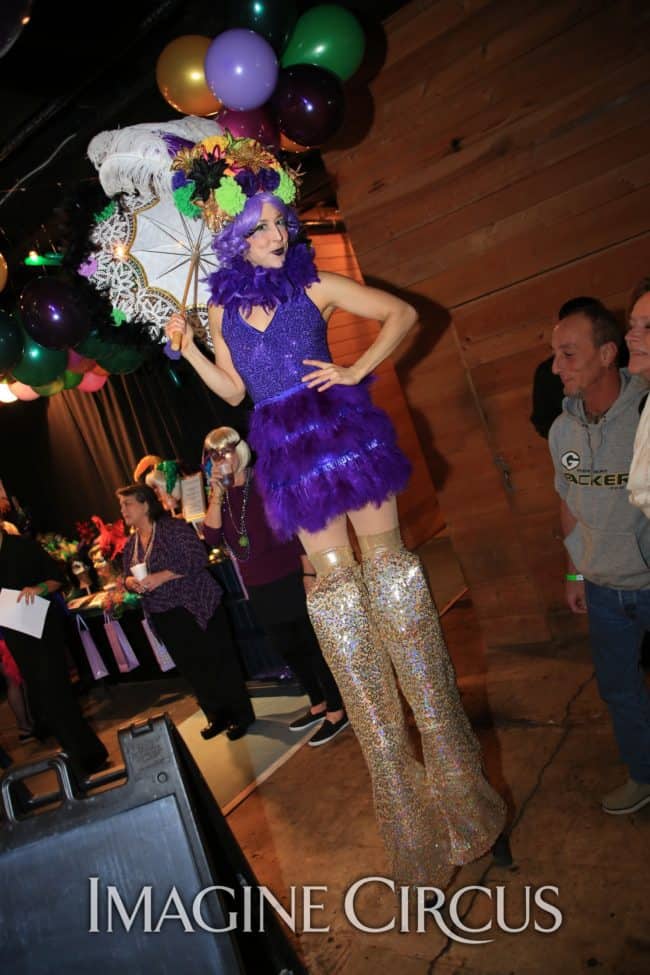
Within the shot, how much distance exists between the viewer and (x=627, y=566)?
183cm

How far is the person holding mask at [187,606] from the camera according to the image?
3809mm

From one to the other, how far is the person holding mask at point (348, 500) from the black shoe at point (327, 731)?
1.39 m

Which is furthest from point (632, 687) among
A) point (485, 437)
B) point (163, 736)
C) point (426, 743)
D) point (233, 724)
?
point (233, 724)

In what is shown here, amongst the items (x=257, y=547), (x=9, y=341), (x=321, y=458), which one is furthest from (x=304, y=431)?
(x=9, y=341)

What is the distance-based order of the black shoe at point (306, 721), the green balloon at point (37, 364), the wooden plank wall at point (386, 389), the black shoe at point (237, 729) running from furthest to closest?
the wooden plank wall at point (386, 389) < the green balloon at point (37, 364) < the black shoe at point (237, 729) < the black shoe at point (306, 721)

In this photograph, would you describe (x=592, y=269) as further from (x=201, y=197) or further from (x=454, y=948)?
(x=454, y=948)

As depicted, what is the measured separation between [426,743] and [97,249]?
5.82 feet

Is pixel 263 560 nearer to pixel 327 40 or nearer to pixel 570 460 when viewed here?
pixel 570 460

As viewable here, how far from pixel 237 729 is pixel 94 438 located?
509cm

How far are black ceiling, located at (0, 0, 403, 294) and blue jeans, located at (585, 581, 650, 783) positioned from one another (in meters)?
2.71

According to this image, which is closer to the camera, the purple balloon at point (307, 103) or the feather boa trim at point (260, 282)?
the feather boa trim at point (260, 282)

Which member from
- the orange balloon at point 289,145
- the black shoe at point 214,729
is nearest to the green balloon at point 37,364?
the orange balloon at point 289,145

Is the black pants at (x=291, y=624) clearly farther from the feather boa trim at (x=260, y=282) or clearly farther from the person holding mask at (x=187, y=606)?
the feather boa trim at (x=260, y=282)

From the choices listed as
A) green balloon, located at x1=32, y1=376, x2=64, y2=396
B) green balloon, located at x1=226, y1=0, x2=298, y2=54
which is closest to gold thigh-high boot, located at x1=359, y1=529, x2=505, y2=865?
green balloon, located at x1=226, y1=0, x2=298, y2=54
